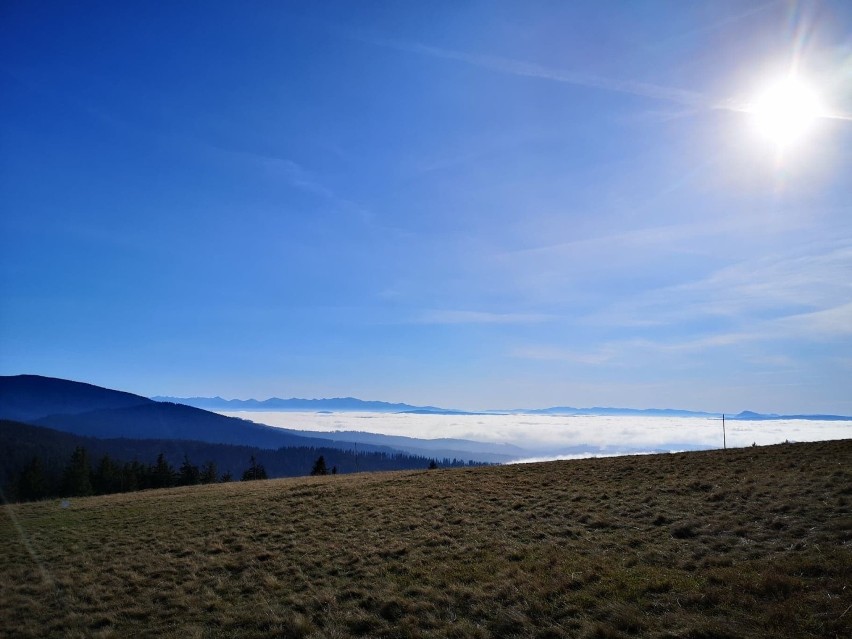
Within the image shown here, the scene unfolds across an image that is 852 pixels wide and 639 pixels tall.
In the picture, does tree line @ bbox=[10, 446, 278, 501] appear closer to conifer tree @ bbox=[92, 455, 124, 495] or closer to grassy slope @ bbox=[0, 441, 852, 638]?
conifer tree @ bbox=[92, 455, 124, 495]

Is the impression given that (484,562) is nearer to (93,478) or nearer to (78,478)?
(78,478)

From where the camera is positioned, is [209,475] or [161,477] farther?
[209,475]

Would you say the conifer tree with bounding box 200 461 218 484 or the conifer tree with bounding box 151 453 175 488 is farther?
the conifer tree with bounding box 200 461 218 484

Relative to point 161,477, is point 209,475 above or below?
above

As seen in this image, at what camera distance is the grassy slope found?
8.47 metres

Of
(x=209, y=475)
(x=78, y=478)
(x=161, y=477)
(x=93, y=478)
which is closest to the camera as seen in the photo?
(x=78, y=478)

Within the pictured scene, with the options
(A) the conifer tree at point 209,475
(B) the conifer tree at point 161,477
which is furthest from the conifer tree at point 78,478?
(A) the conifer tree at point 209,475

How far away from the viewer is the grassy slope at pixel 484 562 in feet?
27.8

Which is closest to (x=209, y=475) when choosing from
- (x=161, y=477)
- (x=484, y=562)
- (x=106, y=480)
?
(x=161, y=477)

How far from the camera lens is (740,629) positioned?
7148mm

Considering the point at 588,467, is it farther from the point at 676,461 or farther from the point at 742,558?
the point at 742,558

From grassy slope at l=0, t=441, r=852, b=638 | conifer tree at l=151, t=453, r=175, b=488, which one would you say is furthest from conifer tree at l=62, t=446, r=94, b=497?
grassy slope at l=0, t=441, r=852, b=638

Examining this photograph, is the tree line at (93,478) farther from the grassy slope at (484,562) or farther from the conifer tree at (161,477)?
the grassy slope at (484,562)

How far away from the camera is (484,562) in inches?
493
